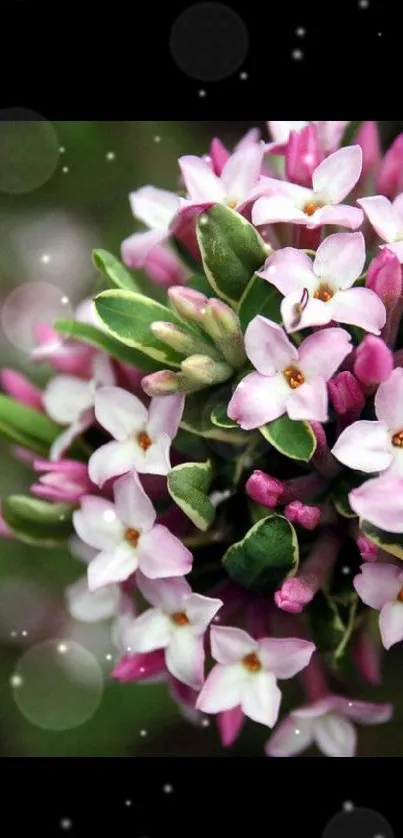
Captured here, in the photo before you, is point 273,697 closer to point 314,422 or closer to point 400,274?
point 314,422

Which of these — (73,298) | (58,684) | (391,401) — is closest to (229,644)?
(391,401)

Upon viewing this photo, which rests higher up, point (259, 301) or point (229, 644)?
point (259, 301)

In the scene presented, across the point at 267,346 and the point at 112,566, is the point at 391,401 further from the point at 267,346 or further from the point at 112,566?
the point at 112,566

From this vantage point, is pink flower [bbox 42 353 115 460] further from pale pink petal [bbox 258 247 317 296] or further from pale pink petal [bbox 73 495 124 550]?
pale pink petal [bbox 258 247 317 296]

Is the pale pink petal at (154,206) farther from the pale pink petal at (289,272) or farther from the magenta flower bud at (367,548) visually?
the magenta flower bud at (367,548)

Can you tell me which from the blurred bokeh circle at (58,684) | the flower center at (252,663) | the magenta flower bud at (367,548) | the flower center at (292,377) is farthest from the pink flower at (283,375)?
the blurred bokeh circle at (58,684)

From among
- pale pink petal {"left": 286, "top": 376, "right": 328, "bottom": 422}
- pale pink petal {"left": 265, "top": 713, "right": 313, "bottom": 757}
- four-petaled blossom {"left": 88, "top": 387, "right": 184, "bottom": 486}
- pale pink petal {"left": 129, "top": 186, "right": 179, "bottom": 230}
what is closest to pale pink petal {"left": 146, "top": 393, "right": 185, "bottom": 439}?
four-petaled blossom {"left": 88, "top": 387, "right": 184, "bottom": 486}
